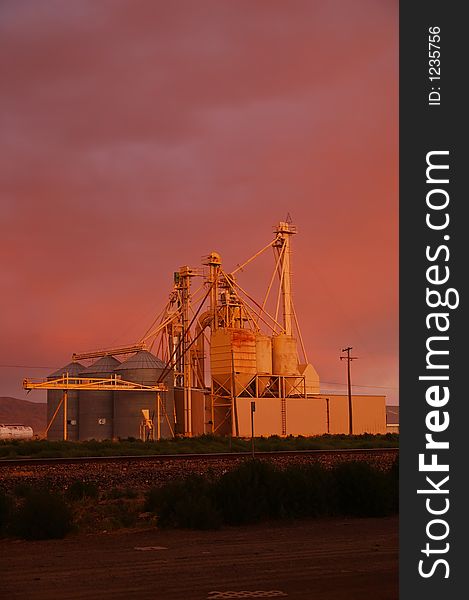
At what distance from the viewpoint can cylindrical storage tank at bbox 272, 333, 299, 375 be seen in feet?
250

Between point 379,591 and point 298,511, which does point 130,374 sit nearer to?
point 298,511

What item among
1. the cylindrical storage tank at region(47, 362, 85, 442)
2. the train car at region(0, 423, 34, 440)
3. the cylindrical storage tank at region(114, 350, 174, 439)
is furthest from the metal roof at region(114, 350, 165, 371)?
the train car at region(0, 423, 34, 440)

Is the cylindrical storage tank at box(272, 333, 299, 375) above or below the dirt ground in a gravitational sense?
above

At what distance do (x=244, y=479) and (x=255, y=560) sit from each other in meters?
6.13

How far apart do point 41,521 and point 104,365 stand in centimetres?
6436

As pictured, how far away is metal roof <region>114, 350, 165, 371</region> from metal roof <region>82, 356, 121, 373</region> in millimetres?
2414

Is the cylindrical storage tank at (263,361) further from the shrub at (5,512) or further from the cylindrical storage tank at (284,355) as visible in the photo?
the shrub at (5,512)

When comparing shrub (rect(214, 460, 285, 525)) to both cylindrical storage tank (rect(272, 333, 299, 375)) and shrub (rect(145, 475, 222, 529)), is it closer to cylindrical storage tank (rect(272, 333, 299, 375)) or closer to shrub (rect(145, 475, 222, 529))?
shrub (rect(145, 475, 222, 529))

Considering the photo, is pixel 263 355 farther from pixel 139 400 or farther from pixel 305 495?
pixel 305 495

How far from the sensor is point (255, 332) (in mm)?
76375

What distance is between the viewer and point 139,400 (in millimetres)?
73375

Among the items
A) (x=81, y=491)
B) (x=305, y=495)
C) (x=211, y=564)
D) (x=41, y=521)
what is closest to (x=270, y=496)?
(x=305, y=495)

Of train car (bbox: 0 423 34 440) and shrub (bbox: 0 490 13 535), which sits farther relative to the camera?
train car (bbox: 0 423 34 440)

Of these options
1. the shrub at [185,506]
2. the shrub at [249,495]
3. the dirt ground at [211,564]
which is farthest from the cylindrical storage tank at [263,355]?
the dirt ground at [211,564]
